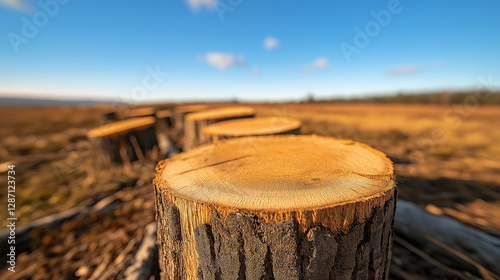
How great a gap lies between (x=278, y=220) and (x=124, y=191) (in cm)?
324

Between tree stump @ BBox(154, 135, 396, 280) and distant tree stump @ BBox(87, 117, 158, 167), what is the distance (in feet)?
12.6

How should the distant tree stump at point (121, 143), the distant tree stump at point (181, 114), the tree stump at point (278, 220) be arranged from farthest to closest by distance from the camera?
1. the distant tree stump at point (181, 114)
2. the distant tree stump at point (121, 143)
3. the tree stump at point (278, 220)

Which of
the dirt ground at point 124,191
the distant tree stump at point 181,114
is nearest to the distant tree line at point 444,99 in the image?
the dirt ground at point 124,191

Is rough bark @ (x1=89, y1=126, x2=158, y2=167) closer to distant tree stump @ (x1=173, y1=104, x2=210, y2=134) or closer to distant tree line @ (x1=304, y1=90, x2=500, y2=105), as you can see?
distant tree stump @ (x1=173, y1=104, x2=210, y2=134)

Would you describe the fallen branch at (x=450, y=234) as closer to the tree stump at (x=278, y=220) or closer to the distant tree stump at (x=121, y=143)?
the tree stump at (x=278, y=220)

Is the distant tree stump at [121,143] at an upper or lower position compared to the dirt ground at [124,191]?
upper

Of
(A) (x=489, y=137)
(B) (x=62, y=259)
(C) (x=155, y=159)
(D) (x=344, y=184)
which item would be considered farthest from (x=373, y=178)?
(A) (x=489, y=137)

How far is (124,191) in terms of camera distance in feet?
11.0

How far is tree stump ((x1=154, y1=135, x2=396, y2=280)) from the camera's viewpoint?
0.87 metres

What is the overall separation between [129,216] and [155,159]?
2.54 metres

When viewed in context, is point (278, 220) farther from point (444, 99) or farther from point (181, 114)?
point (444, 99)

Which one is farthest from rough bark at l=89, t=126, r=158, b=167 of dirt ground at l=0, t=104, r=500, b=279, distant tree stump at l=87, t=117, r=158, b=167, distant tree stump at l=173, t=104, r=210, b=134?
distant tree stump at l=173, t=104, r=210, b=134

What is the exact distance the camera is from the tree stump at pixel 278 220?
0.87 m

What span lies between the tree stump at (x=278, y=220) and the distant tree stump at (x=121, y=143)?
3827 mm
